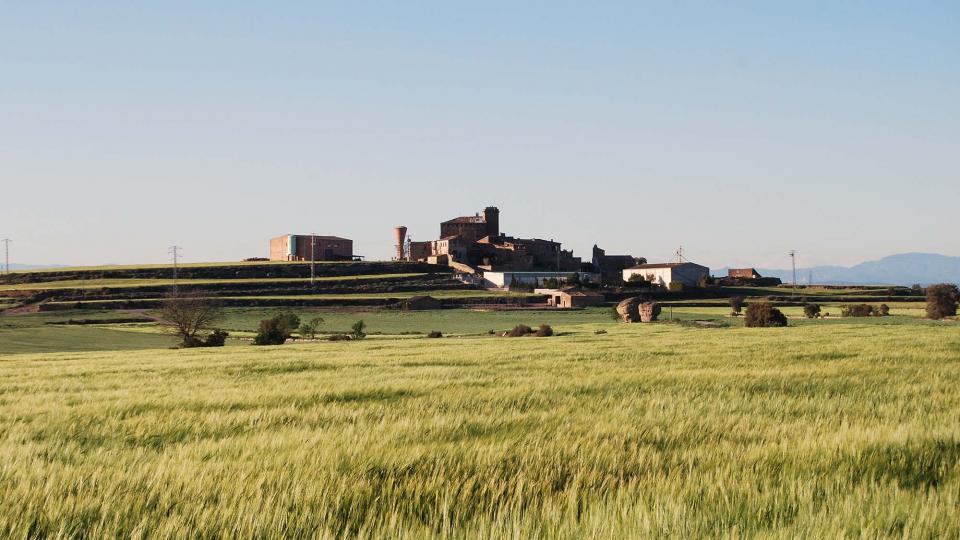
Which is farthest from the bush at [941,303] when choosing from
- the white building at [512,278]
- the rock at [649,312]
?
the white building at [512,278]

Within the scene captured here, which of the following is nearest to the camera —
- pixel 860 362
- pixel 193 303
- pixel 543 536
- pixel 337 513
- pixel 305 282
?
pixel 543 536

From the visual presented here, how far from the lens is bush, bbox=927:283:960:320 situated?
68.8 m

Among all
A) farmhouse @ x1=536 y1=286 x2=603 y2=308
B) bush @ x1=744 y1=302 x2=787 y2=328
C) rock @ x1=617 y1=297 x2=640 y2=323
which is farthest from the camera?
farmhouse @ x1=536 y1=286 x2=603 y2=308

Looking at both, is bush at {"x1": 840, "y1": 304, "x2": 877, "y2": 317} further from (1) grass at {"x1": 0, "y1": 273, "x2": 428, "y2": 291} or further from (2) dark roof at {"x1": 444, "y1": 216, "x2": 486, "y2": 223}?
(2) dark roof at {"x1": 444, "y1": 216, "x2": 486, "y2": 223}

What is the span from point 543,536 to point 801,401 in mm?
7360

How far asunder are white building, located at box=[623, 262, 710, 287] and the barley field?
142 meters

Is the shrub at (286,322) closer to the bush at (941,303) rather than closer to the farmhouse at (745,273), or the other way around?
the bush at (941,303)

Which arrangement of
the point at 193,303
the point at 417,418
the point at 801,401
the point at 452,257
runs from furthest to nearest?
the point at 452,257 → the point at 193,303 → the point at 801,401 → the point at 417,418

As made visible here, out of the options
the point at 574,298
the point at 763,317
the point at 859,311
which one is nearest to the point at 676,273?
the point at 574,298

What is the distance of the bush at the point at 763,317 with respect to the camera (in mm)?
55406

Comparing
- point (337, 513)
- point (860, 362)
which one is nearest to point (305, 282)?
point (860, 362)

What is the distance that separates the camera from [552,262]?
17700cm

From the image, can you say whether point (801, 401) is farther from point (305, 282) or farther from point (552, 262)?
point (552, 262)

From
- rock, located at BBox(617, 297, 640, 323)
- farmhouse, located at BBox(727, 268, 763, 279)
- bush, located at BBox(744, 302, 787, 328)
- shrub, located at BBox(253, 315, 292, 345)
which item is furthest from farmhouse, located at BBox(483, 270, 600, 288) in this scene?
shrub, located at BBox(253, 315, 292, 345)
